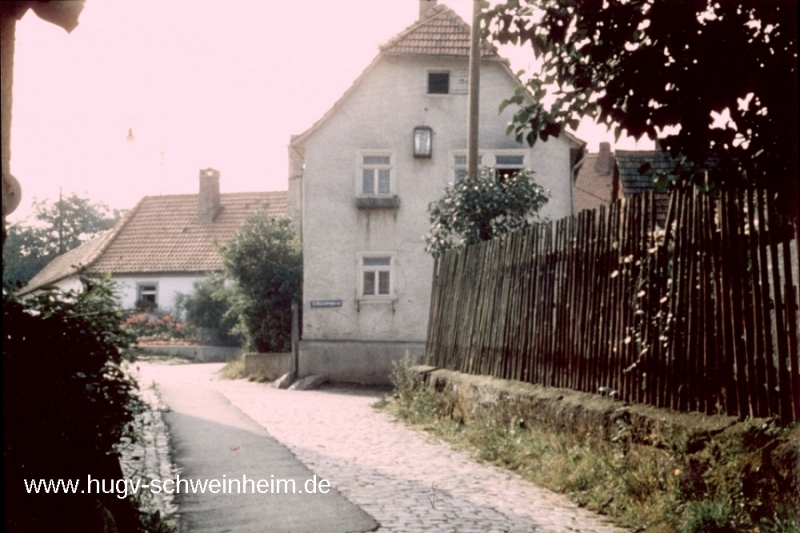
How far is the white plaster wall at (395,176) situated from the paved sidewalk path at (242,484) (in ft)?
31.4

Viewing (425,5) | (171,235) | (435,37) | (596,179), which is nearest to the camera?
(435,37)

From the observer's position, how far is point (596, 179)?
44.8 m

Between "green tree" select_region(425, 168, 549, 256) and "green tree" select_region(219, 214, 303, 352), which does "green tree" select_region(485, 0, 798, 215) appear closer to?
"green tree" select_region(425, 168, 549, 256)

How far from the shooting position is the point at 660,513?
6418 mm

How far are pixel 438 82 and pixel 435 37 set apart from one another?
1.23 metres

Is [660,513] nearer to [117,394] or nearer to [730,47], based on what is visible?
[730,47]

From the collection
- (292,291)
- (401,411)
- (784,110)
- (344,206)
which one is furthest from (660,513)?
(292,291)

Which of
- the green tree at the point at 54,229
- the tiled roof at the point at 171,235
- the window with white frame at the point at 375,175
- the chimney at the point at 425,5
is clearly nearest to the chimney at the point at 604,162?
the tiled roof at the point at 171,235

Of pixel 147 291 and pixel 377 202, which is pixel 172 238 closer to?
pixel 147 291

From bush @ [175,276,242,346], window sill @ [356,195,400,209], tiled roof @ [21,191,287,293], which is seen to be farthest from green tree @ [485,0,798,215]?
tiled roof @ [21,191,287,293]

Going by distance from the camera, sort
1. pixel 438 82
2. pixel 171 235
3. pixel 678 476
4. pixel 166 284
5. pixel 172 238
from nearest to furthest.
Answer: pixel 678 476 → pixel 438 82 → pixel 166 284 → pixel 172 238 → pixel 171 235

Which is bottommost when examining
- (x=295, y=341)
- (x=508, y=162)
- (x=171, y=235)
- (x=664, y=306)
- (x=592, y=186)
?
(x=295, y=341)

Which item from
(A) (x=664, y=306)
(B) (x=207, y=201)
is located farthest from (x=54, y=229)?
(A) (x=664, y=306)

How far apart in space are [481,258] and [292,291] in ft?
47.0
